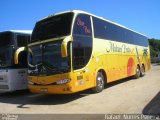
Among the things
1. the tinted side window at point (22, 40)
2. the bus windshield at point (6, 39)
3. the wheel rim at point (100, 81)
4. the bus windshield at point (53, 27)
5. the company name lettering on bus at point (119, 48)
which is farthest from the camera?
the company name lettering on bus at point (119, 48)

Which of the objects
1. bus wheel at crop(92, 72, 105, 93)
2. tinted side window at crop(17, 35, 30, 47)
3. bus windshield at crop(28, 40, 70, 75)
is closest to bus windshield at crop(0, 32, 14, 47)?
tinted side window at crop(17, 35, 30, 47)

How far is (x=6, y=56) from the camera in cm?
1359

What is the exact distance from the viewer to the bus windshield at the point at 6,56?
531 inches

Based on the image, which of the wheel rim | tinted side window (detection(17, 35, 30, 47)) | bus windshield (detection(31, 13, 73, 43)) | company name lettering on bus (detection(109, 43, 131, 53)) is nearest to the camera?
bus windshield (detection(31, 13, 73, 43))

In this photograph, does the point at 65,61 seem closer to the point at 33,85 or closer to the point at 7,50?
the point at 33,85

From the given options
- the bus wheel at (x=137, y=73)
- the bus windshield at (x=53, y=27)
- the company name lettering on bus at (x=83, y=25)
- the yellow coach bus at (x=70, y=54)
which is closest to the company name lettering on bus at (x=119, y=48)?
the yellow coach bus at (x=70, y=54)

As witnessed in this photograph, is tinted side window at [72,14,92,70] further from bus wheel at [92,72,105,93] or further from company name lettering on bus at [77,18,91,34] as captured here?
bus wheel at [92,72,105,93]

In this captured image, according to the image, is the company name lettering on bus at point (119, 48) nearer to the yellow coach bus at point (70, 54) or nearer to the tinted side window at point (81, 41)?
the yellow coach bus at point (70, 54)

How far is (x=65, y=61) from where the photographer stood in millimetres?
11156

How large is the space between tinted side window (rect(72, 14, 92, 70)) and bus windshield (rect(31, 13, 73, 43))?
36 cm

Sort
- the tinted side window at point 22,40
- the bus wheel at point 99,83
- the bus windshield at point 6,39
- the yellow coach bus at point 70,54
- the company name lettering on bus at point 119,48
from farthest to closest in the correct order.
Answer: the company name lettering on bus at point 119,48, the tinted side window at point 22,40, the bus windshield at point 6,39, the bus wheel at point 99,83, the yellow coach bus at point 70,54

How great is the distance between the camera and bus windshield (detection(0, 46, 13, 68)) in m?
13.5

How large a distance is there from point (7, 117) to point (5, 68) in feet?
16.0

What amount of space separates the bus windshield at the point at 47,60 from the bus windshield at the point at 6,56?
154 centimetres
